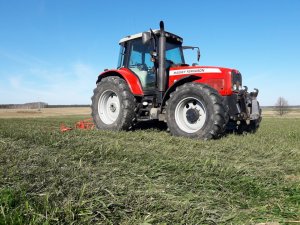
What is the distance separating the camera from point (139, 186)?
2.94 metres

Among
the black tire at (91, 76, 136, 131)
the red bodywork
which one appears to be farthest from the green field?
the black tire at (91, 76, 136, 131)

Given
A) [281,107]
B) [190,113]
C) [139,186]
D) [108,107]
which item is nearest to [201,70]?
[190,113]

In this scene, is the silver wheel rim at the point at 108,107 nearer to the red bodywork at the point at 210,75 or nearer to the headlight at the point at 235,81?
the red bodywork at the point at 210,75

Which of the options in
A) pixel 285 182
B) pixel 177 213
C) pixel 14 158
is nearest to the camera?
pixel 177 213

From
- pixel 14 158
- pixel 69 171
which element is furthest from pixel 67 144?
pixel 69 171

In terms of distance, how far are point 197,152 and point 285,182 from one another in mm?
1530

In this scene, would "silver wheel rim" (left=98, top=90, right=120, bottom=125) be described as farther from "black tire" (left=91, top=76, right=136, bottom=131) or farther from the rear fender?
the rear fender

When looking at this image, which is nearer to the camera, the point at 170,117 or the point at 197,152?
the point at 197,152

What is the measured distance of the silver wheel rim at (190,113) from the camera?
6.71m

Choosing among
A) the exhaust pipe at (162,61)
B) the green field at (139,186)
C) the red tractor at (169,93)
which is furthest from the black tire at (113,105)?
the green field at (139,186)

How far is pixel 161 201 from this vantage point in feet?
8.40

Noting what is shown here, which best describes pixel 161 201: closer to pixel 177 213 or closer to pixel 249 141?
pixel 177 213

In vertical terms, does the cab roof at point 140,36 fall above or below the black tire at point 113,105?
above

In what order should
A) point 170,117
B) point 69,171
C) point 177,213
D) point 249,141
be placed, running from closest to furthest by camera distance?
point 177,213 < point 69,171 < point 249,141 < point 170,117
